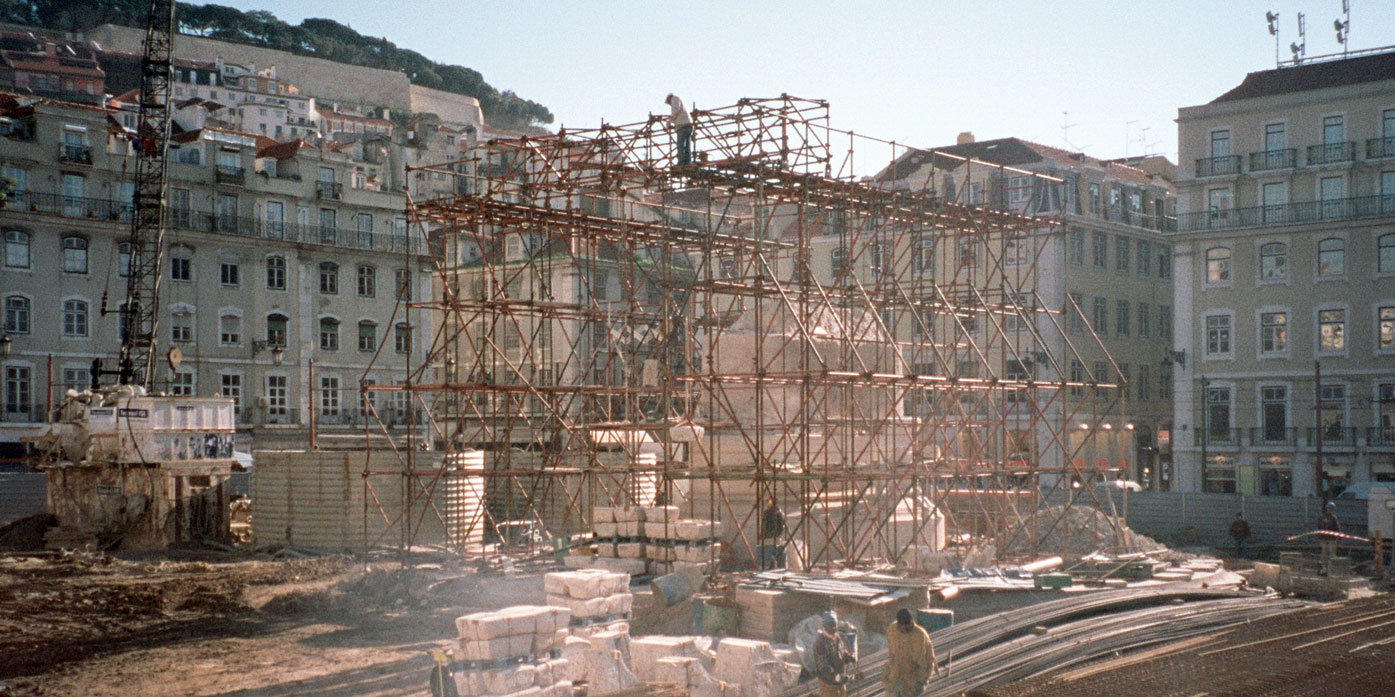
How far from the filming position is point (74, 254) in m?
48.9

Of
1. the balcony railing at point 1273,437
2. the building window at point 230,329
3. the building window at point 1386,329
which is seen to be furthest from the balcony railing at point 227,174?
the building window at point 1386,329

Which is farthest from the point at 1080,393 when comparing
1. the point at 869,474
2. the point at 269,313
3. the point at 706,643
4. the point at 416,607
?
the point at 706,643

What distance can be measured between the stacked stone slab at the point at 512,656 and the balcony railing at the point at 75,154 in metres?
39.2

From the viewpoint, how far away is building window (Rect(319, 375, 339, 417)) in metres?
53.9

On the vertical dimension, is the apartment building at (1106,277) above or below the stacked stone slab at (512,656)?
above

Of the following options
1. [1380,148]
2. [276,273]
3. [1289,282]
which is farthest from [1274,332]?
[276,273]

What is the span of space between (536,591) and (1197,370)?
32884mm

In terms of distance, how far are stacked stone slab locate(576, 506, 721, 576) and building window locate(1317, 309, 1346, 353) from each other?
29.8 m

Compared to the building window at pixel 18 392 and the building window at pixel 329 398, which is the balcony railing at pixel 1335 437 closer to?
the building window at pixel 329 398

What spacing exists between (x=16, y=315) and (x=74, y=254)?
9.59 ft

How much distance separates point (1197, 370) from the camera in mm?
49406

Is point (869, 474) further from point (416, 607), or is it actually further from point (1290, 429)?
point (1290, 429)

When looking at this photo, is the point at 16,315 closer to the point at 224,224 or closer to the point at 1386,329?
the point at 224,224

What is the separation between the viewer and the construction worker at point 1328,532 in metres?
27.5
